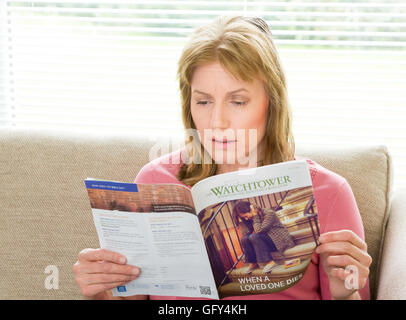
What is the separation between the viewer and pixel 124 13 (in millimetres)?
2145

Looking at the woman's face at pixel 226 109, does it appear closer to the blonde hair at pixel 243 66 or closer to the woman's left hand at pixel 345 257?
the blonde hair at pixel 243 66

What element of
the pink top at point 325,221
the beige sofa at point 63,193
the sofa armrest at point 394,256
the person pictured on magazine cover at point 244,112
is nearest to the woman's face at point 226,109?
the person pictured on magazine cover at point 244,112

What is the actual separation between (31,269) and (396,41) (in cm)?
169

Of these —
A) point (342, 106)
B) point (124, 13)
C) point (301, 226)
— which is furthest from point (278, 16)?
point (301, 226)

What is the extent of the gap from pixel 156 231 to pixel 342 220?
524 millimetres

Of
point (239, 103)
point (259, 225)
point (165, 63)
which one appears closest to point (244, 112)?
point (239, 103)

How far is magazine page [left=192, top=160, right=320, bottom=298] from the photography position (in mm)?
1017

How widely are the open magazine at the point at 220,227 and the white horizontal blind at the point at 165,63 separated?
3.30ft

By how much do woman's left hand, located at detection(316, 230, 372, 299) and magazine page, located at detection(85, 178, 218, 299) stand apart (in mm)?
266

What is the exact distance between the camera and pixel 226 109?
128 centimetres

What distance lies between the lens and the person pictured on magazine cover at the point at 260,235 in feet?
3.42

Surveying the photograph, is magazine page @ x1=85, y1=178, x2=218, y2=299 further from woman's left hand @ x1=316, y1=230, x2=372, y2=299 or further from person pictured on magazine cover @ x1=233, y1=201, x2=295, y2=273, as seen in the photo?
woman's left hand @ x1=316, y1=230, x2=372, y2=299

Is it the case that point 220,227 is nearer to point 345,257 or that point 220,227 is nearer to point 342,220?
point 345,257
